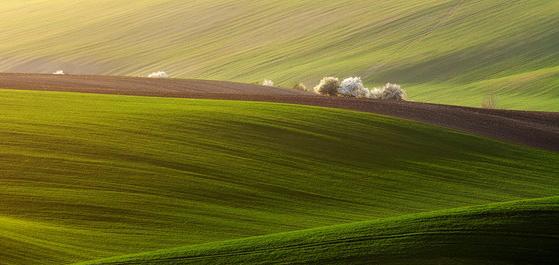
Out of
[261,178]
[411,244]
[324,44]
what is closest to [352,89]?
[261,178]

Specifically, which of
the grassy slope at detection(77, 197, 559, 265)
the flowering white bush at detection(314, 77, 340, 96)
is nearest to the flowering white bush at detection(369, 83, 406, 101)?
the flowering white bush at detection(314, 77, 340, 96)

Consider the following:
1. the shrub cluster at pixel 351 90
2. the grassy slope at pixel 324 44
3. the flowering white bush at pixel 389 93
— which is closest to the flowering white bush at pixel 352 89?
the shrub cluster at pixel 351 90

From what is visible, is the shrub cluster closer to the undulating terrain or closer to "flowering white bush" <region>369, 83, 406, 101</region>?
"flowering white bush" <region>369, 83, 406, 101</region>

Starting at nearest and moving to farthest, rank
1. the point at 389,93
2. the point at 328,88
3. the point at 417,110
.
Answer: the point at 417,110 → the point at 328,88 → the point at 389,93

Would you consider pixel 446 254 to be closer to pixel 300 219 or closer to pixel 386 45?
pixel 300 219

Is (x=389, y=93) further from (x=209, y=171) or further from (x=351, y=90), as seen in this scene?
(x=209, y=171)

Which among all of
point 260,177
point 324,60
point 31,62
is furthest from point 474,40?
point 260,177

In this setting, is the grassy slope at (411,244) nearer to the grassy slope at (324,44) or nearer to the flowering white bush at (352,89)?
the flowering white bush at (352,89)
